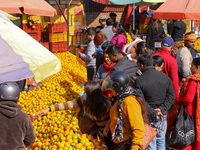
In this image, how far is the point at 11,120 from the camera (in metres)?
2.40

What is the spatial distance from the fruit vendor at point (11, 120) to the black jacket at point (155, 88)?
5.39 feet

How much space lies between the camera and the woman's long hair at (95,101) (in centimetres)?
297

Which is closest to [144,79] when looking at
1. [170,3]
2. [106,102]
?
[106,102]

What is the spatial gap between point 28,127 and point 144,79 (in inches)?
65.6

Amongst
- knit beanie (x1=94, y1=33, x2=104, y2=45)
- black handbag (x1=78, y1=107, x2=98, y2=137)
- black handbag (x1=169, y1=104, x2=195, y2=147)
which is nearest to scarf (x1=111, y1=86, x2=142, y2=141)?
black handbag (x1=78, y1=107, x2=98, y2=137)

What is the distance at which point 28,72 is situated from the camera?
8.24 feet

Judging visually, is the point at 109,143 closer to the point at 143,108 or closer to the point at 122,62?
the point at 143,108

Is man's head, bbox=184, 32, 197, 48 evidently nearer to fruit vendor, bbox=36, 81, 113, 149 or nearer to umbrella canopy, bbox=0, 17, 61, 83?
fruit vendor, bbox=36, 81, 113, 149

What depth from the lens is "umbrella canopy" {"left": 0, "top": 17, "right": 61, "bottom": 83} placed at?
2.47 meters

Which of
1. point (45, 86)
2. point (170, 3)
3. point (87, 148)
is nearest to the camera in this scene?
point (87, 148)

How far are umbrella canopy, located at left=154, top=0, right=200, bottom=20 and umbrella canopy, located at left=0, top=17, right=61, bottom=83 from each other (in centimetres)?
399

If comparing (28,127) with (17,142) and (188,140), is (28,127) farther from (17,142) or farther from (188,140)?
(188,140)

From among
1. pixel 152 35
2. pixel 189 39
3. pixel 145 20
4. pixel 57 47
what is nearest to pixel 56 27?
pixel 57 47

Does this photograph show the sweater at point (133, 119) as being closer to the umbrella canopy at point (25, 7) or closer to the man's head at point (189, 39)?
the man's head at point (189, 39)
